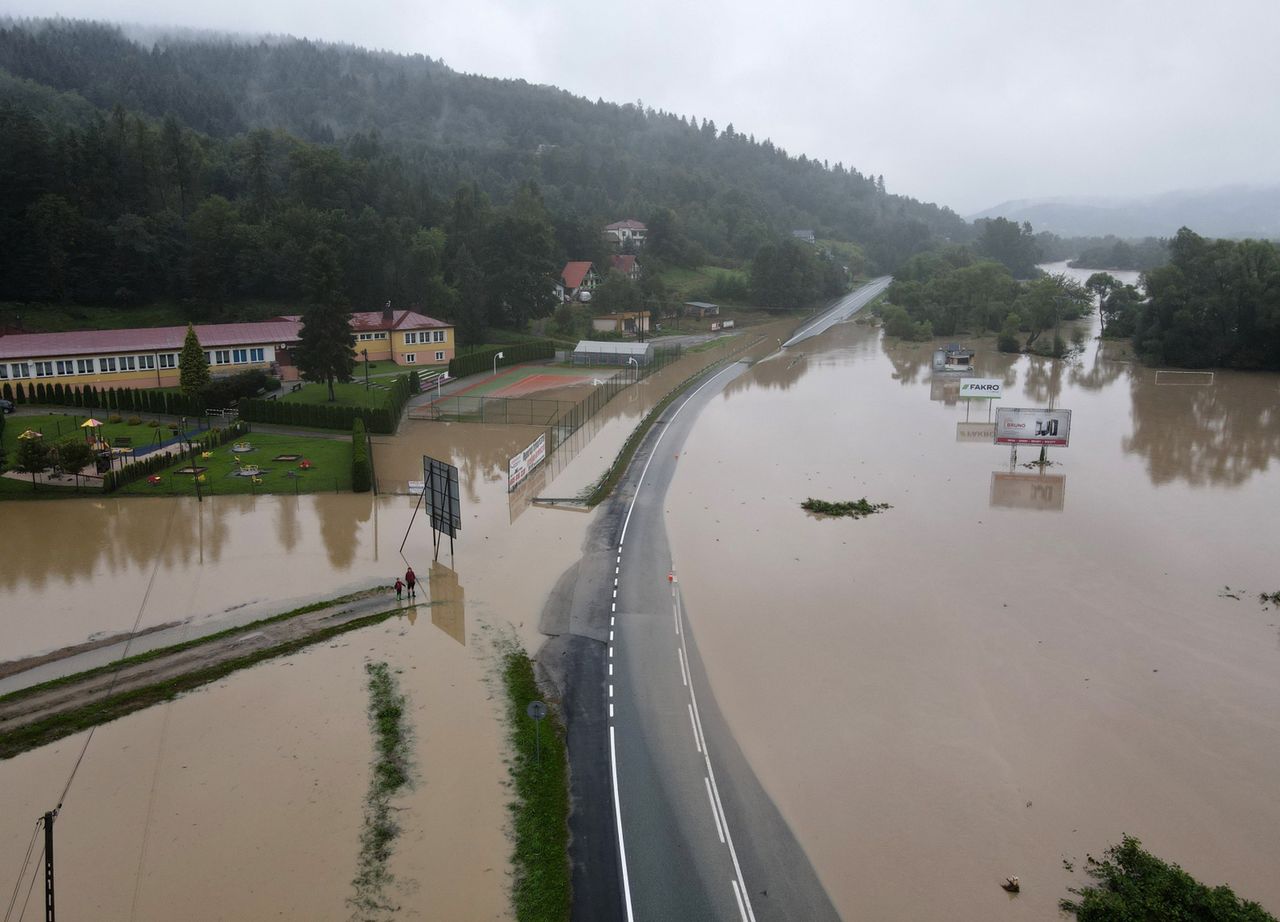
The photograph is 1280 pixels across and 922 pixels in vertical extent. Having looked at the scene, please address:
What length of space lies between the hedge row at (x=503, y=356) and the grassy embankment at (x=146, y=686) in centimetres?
3855

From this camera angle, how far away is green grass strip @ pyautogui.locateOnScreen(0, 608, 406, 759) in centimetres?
1748

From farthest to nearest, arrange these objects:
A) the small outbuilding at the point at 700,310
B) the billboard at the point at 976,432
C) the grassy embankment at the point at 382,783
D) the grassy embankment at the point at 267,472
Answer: the small outbuilding at the point at 700,310 → the billboard at the point at 976,432 → the grassy embankment at the point at 267,472 → the grassy embankment at the point at 382,783

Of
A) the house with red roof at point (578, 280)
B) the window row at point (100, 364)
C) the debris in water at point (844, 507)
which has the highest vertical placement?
the house with red roof at point (578, 280)

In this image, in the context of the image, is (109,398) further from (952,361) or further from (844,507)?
(952,361)

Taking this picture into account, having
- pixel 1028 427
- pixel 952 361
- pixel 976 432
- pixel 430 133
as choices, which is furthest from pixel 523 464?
pixel 430 133

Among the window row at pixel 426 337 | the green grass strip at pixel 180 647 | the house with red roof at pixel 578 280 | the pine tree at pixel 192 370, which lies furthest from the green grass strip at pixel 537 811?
the house with red roof at pixel 578 280

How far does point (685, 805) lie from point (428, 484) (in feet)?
47.7

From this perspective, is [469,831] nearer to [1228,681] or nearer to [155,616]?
[155,616]

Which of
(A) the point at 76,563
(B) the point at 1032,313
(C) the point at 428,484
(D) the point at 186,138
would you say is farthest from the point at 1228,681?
(D) the point at 186,138

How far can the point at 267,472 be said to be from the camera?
119 ft

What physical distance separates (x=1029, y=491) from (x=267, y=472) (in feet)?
97.9

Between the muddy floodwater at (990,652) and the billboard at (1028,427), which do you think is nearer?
the muddy floodwater at (990,652)

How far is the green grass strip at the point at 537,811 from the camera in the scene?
43.8ft

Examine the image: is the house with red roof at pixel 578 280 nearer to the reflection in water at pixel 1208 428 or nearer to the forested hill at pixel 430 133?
the forested hill at pixel 430 133
